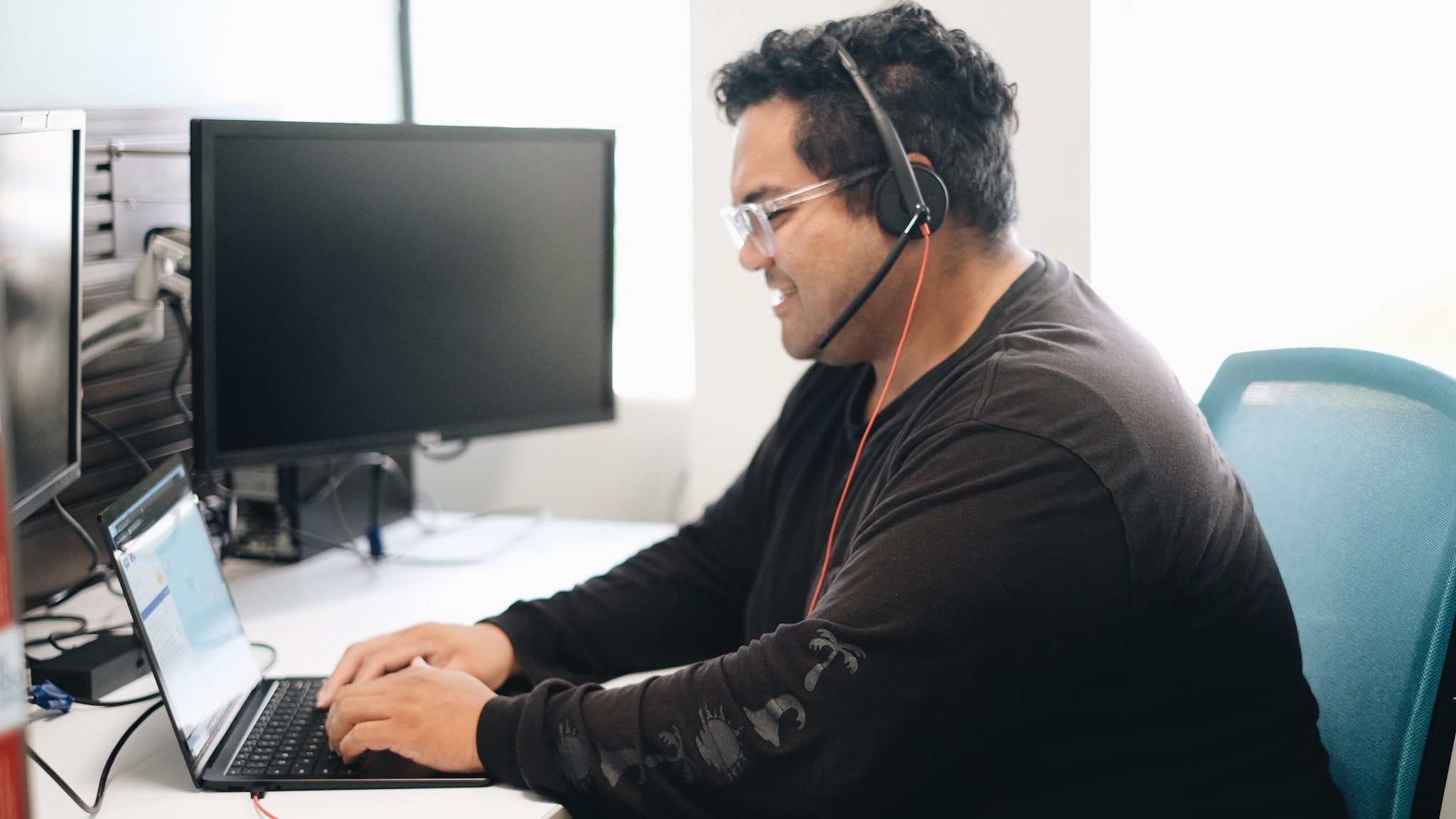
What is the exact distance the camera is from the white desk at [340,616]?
884mm

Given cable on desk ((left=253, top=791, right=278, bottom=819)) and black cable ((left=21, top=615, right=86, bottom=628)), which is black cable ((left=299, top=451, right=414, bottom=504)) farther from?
cable on desk ((left=253, top=791, right=278, bottom=819))

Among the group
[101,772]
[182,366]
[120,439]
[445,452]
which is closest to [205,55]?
[182,366]

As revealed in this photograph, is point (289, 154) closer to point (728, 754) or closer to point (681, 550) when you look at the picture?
point (681, 550)

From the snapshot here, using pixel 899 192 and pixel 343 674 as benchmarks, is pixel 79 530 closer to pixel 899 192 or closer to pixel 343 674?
pixel 343 674

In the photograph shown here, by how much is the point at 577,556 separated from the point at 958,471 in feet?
2.79

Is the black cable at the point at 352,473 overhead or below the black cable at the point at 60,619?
overhead

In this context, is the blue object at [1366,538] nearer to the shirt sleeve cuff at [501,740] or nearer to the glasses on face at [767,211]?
the glasses on face at [767,211]

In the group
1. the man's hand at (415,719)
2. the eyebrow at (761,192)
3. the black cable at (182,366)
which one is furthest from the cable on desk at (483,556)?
the eyebrow at (761,192)

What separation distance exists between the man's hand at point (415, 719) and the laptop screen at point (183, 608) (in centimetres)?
10

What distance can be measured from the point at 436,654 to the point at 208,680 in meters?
0.20

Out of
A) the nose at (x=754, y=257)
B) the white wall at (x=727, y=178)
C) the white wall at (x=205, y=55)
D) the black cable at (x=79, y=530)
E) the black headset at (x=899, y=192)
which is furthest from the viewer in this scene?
the white wall at (x=727, y=178)

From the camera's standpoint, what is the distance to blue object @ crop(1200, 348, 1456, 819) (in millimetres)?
866

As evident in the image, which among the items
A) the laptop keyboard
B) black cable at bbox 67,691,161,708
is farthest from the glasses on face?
black cable at bbox 67,691,161,708

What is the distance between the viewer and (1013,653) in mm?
797
